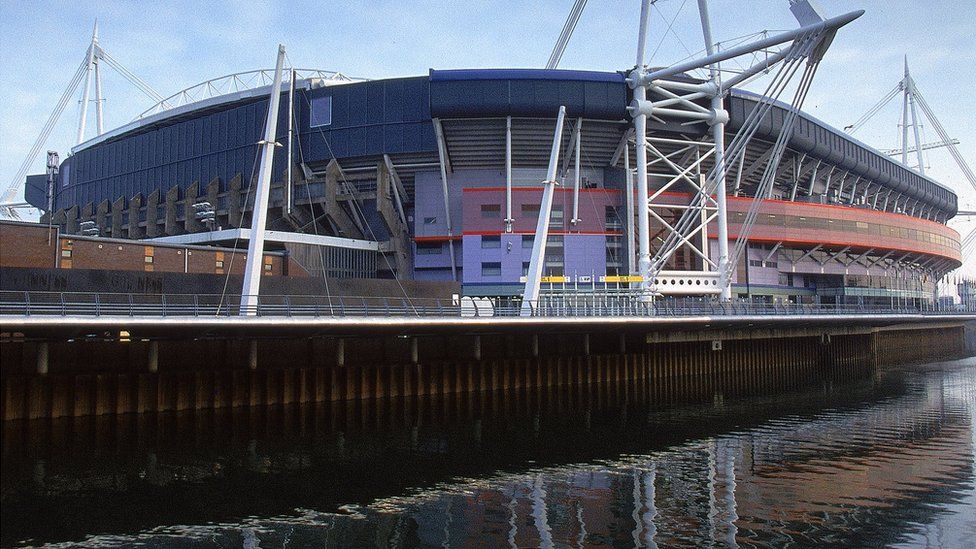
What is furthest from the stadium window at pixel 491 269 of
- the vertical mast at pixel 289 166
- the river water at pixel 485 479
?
the river water at pixel 485 479

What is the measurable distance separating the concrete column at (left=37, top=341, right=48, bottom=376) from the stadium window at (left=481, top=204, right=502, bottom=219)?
134ft

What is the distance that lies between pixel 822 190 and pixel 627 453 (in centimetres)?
7505

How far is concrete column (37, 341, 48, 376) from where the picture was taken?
28125 millimetres

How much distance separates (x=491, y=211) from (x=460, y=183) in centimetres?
467

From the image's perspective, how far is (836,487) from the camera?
21031 millimetres

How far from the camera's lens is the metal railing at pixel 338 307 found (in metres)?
27.7

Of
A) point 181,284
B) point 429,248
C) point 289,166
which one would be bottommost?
point 181,284

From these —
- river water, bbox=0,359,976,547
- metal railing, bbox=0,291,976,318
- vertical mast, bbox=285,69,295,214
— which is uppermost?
vertical mast, bbox=285,69,295,214

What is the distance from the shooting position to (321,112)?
64875 mm

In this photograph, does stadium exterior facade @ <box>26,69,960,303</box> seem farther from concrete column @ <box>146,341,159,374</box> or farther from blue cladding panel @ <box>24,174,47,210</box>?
blue cladding panel @ <box>24,174,47,210</box>

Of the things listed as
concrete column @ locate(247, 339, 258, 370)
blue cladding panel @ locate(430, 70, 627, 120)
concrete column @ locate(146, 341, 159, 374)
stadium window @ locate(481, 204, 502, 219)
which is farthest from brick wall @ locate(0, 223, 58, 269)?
stadium window @ locate(481, 204, 502, 219)

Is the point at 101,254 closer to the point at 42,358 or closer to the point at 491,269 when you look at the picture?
the point at 42,358

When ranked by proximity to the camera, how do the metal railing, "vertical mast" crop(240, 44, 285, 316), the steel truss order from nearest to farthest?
the metal railing
"vertical mast" crop(240, 44, 285, 316)
the steel truss

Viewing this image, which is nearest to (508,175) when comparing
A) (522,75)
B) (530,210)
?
(530,210)
